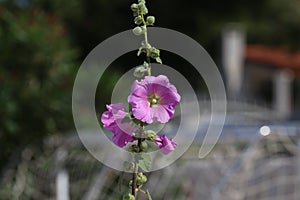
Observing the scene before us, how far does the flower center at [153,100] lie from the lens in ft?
4.57

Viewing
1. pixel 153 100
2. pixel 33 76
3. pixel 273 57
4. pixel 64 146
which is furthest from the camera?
pixel 273 57

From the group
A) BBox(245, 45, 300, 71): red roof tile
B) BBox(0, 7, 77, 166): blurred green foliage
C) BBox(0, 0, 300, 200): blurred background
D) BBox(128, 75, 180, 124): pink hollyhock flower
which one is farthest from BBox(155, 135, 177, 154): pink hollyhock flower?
BBox(245, 45, 300, 71): red roof tile

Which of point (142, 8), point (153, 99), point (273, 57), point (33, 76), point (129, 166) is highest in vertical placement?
point (273, 57)

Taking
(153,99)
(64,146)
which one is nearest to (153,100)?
(153,99)

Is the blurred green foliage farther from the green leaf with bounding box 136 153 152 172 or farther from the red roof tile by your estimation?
the red roof tile

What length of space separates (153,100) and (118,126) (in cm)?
9

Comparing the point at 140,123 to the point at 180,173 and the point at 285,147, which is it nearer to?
the point at 285,147

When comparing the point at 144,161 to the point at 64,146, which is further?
the point at 64,146

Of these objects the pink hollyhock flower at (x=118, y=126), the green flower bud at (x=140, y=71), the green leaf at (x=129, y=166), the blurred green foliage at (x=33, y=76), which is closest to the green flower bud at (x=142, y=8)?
the green flower bud at (x=140, y=71)

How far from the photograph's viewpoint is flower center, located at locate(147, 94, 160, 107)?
1394 mm

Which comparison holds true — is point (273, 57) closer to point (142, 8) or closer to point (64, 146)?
point (64, 146)

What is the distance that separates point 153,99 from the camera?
4.62 feet

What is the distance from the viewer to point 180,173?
12.1 feet

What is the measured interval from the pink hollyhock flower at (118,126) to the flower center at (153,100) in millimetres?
63
